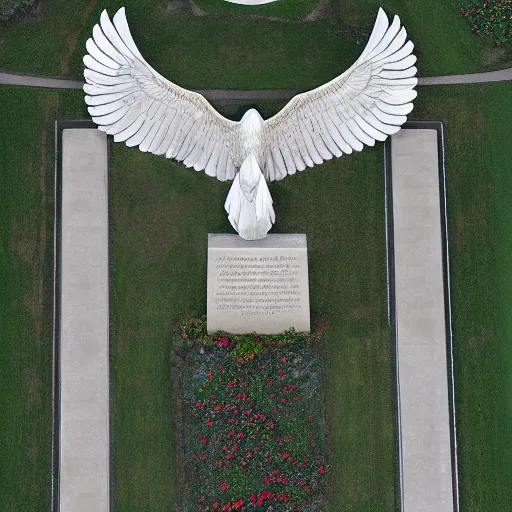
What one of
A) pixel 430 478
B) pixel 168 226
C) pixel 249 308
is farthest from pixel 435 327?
pixel 168 226

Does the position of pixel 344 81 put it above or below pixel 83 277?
above

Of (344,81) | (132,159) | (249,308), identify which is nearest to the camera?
(344,81)

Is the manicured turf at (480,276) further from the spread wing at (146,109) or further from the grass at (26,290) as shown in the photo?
the grass at (26,290)

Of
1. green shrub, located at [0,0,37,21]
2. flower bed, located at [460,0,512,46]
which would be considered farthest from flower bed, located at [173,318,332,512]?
flower bed, located at [460,0,512,46]

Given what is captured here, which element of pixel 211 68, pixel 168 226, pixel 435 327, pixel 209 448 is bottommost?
pixel 209 448

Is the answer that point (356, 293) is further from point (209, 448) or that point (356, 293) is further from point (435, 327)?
point (209, 448)

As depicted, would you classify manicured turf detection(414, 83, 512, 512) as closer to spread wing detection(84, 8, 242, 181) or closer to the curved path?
the curved path

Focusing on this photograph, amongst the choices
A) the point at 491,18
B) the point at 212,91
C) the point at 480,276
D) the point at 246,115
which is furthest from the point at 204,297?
the point at 491,18
